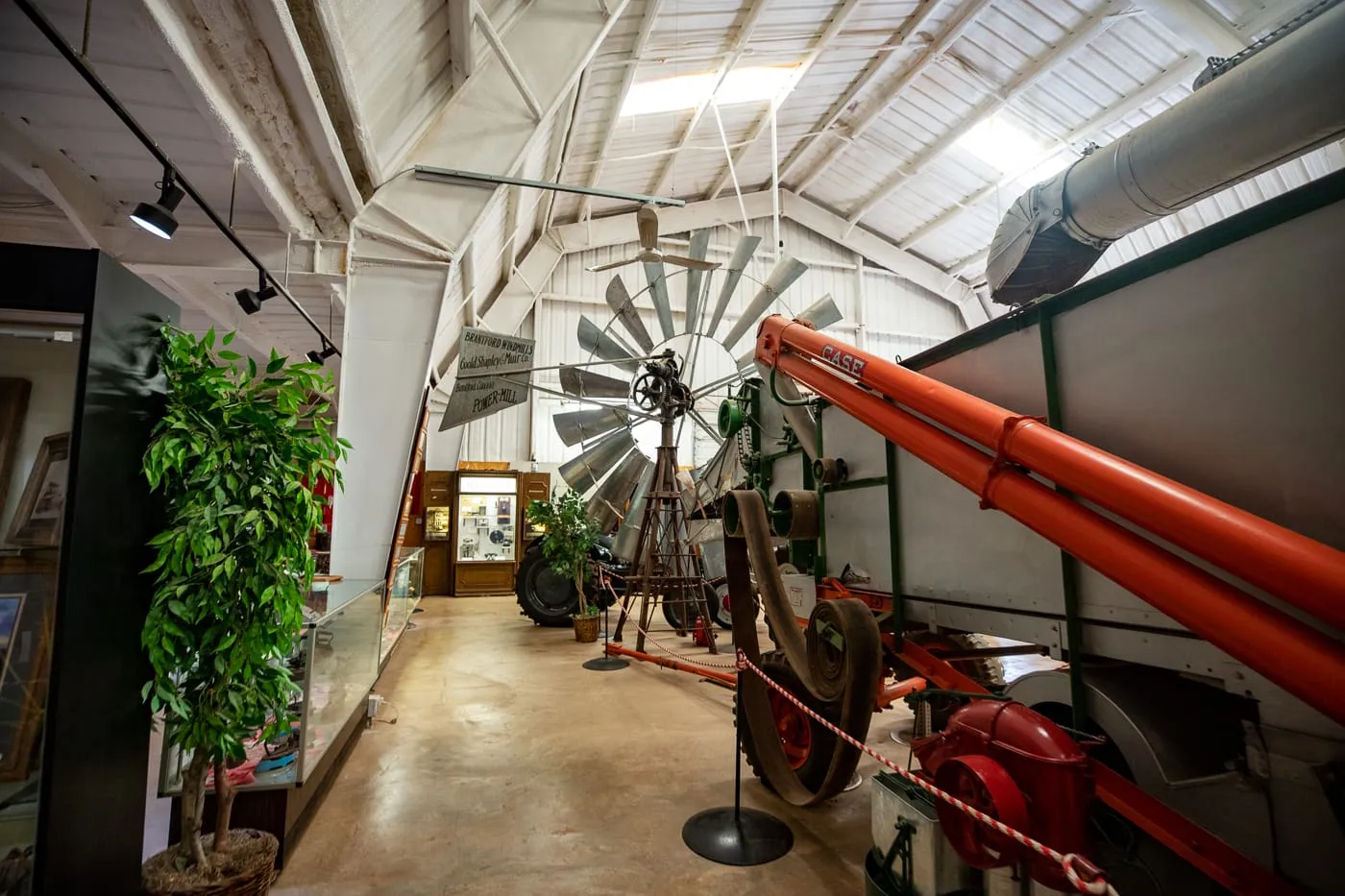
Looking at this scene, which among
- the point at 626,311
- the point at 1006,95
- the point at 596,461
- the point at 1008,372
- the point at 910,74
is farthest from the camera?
the point at 910,74

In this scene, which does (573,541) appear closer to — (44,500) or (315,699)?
(315,699)

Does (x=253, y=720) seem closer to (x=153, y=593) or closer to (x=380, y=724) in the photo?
(x=153, y=593)

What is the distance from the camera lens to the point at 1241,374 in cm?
152

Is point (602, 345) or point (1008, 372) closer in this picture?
point (1008, 372)

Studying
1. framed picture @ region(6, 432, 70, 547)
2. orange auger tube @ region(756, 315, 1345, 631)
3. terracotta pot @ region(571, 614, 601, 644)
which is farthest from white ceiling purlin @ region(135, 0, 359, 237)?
terracotta pot @ region(571, 614, 601, 644)

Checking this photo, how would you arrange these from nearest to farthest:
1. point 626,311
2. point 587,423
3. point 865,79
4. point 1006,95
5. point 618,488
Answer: point 626,311 < point 587,423 < point 618,488 < point 1006,95 < point 865,79

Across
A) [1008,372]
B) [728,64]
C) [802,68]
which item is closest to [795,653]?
[1008,372]

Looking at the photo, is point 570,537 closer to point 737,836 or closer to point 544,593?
point 544,593

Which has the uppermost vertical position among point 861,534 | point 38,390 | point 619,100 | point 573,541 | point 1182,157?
point 619,100

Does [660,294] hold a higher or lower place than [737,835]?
higher

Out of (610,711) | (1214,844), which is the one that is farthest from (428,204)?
(1214,844)

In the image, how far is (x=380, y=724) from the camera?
4375 mm

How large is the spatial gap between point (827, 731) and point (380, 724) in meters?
3.30

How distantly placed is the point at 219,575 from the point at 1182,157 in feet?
11.8
